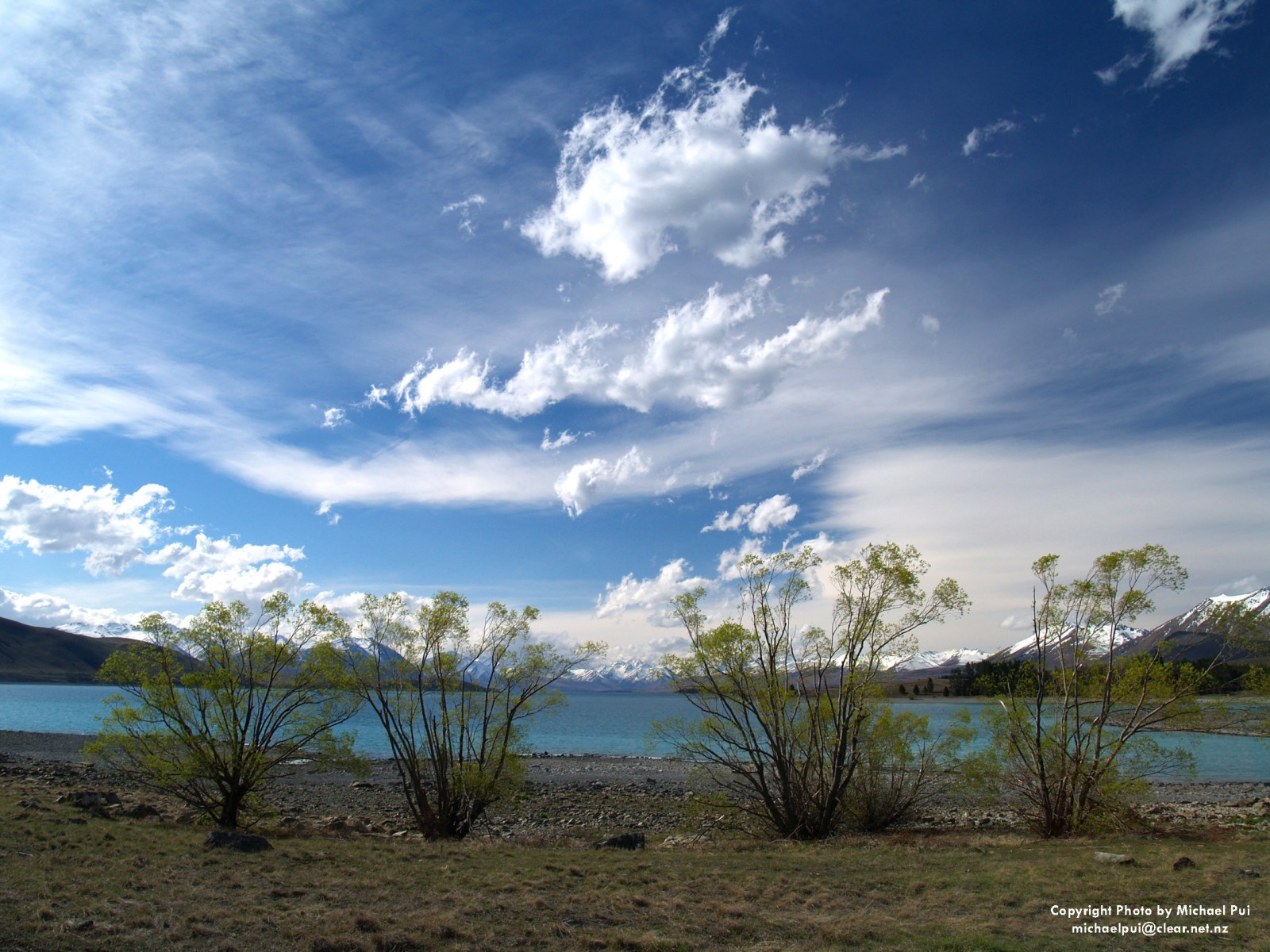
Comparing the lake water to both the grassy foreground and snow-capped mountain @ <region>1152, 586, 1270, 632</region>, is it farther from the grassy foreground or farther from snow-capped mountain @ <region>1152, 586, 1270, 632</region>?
the grassy foreground

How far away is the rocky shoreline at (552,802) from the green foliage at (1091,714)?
17.5 ft

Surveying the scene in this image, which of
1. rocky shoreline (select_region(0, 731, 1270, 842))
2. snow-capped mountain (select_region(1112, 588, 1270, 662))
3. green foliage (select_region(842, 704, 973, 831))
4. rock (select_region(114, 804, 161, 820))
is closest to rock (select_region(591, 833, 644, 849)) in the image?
rocky shoreline (select_region(0, 731, 1270, 842))

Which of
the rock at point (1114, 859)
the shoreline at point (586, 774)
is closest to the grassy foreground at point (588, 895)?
the rock at point (1114, 859)

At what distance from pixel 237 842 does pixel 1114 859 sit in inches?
971

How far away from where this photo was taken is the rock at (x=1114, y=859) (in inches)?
648

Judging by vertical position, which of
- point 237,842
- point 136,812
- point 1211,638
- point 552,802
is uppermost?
point 1211,638

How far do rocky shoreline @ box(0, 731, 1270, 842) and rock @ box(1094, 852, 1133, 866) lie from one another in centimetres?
1458

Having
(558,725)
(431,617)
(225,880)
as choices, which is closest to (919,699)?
(558,725)

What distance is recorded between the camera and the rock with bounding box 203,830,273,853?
1888 centimetres

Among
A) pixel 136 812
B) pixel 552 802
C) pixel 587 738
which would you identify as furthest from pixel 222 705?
pixel 587 738

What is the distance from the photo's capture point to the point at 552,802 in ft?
145

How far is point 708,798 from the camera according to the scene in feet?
90.9

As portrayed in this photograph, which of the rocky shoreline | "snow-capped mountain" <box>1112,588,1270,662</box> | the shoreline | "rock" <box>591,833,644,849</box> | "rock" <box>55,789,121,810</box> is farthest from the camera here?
the shoreline

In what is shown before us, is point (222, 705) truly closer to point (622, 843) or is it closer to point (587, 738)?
point (622, 843)
